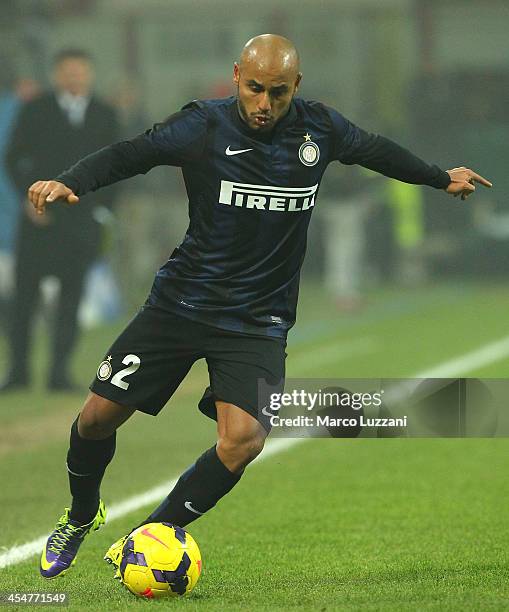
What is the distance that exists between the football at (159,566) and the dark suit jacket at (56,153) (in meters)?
6.96

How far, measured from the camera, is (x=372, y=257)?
18281 mm

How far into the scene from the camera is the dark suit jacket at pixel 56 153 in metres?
12.4

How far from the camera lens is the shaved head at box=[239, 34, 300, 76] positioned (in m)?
5.61

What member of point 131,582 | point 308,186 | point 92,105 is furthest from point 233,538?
point 92,105

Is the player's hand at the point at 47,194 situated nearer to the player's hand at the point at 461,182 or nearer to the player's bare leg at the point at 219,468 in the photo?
the player's bare leg at the point at 219,468

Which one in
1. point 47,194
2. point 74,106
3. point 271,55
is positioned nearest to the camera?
point 47,194

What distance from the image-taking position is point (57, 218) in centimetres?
1259

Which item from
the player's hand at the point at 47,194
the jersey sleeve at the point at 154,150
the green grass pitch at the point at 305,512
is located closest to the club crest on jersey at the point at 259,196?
the jersey sleeve at the point at 154,150

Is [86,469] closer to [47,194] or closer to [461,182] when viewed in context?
[47,194]

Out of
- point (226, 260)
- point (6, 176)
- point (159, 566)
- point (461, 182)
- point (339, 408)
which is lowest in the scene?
point (159, 566)

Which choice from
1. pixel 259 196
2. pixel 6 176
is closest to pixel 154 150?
pixel 259 196

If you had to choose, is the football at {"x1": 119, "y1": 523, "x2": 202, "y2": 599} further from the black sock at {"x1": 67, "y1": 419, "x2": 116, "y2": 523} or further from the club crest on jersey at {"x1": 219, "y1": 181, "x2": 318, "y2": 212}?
the club crest on jersey at {"x1": 219, "y1": 181, "x2": 318, "y2": 212}

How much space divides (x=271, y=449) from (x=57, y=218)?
3461mm

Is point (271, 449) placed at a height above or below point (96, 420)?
below
